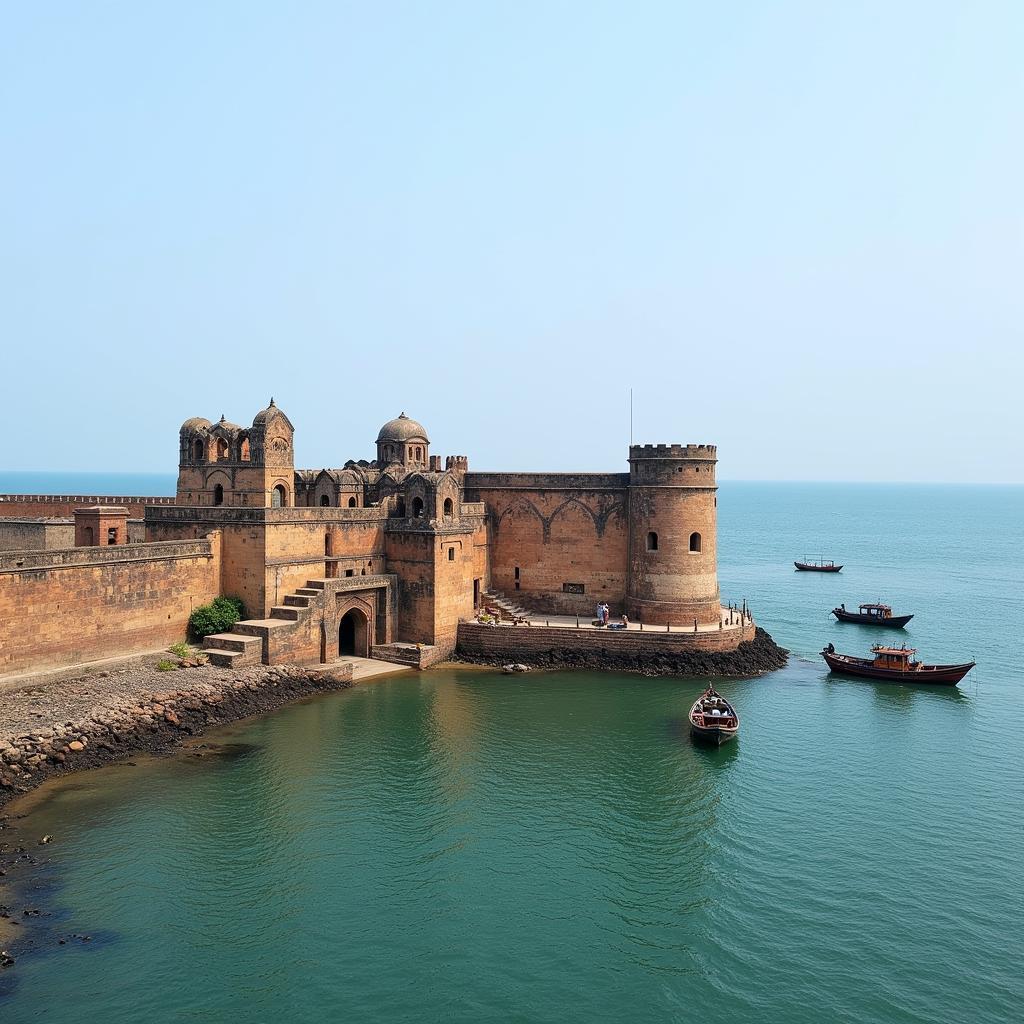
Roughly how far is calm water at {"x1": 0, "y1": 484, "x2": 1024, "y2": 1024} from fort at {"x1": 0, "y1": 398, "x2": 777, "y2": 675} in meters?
4.92

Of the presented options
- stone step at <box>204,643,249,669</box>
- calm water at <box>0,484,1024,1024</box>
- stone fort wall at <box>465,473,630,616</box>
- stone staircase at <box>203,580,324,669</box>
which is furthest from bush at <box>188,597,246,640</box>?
stone fort wall at <box>465,473,630,616</box>

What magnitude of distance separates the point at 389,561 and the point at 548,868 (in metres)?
22.3

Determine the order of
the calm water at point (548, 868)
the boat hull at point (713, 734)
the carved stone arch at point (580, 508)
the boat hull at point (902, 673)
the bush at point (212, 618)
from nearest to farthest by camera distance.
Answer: the calm water at point (548, 868), the boat hull at point (713, 734), the bush at point (212, 618), the boat hull at point (902, 673), the carved stone arch at point (580, 508)

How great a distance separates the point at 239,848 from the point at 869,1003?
1391 centimetres

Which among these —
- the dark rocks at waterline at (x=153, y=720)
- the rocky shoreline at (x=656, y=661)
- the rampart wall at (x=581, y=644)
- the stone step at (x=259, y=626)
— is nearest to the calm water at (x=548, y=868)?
the dark rocks at waterline at (x=153, y=720)

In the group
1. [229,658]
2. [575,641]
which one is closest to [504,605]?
[575,641]

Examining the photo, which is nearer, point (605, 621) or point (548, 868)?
point (548, 868)

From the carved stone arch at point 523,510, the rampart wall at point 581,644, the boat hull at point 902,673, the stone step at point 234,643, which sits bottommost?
the boat hull at point 902,673

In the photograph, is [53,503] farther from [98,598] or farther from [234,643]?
[234,643]

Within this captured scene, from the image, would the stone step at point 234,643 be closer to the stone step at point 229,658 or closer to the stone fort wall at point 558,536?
the stone step at point 229,658

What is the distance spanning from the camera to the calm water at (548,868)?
1611cm

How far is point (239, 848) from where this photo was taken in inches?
842

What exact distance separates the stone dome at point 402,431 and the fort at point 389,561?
0.37 feet

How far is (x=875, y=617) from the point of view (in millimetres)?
54219
